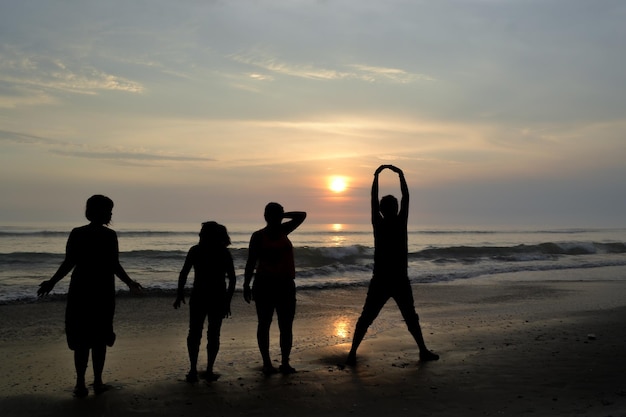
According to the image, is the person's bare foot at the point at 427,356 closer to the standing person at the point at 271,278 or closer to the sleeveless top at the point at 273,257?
the standing person at the point at 271,278

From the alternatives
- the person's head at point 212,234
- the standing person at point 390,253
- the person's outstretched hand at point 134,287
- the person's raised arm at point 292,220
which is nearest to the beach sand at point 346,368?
the standing person at point 390,253

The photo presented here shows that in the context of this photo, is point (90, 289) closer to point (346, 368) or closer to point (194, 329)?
point (194, 329)

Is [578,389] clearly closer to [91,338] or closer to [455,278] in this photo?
[91,338]

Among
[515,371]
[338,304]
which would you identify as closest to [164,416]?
[515,371]

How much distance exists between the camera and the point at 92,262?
553cm

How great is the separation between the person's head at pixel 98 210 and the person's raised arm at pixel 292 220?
1807 millimetres

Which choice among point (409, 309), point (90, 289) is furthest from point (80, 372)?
point (409, 309)

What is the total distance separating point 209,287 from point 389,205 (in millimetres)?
2183

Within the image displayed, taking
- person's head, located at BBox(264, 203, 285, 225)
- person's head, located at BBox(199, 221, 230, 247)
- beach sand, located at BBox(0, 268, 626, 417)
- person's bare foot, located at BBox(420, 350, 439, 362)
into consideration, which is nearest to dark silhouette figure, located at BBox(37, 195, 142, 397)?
beach sand, located at BBox(0, 268, 626, 417)

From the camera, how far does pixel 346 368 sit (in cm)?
656

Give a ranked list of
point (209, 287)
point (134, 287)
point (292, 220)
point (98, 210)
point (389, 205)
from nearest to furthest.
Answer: point (98, 210) < point (134, 287) < point (209, 287) < point (292, 220) < point (389, 205)

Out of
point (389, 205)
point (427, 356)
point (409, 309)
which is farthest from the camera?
point (427, 356)

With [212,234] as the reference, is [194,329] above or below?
below

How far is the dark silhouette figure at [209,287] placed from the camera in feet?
20.0
